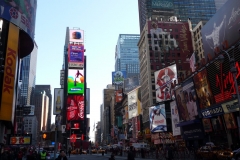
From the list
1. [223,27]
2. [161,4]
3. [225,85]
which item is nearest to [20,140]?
[225,85]

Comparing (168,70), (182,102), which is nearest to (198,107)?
(182,102)

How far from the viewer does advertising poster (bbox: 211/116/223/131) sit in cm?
4059

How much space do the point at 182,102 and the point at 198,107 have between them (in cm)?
636

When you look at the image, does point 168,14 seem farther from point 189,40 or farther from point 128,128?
point 128,128

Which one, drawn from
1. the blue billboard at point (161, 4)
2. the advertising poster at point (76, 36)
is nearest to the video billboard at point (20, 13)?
the advertising poster at point (76, 36)

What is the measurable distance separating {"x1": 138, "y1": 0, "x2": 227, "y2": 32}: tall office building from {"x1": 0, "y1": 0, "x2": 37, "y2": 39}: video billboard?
83.6 metres

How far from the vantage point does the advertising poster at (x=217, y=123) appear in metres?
40.6

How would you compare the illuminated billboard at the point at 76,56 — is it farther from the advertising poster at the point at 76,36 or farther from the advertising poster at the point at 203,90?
the advertising poster at the point at 203,90

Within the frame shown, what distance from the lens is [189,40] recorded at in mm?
109000

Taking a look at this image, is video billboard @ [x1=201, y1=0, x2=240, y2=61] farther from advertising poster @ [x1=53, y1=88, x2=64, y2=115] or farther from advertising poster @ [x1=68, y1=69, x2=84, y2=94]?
advertising poster @ [x1=53, y1=88, x2=64, y2=115]

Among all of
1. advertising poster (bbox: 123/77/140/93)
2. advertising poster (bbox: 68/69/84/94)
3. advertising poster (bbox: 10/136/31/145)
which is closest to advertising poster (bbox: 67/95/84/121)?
advertising poster (bbox: 68/69/84/94)

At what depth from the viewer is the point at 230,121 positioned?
37.8 meters

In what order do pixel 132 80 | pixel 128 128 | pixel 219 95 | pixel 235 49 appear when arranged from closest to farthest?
pixel 235 49 → pixel 219 95 → pixel 128 128 → pixel 132 80

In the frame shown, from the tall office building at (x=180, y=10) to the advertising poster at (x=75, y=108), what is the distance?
186ft
